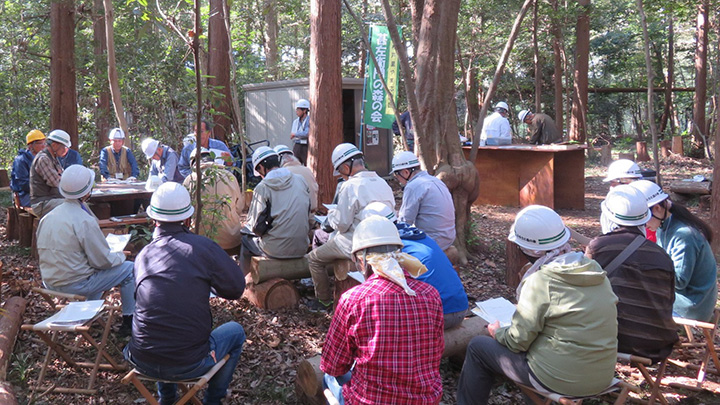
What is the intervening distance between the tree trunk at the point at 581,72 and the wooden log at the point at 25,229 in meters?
13.5

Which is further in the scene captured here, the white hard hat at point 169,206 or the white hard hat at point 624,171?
the white hard hat at point 624,171

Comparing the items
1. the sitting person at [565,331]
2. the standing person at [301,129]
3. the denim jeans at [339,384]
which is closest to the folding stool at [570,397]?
the sitting person at [565,331]

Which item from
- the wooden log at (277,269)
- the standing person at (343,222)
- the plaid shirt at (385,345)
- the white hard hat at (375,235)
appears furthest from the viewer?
the wooden log at (277,269)

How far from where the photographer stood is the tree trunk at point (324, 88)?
23.1 feet

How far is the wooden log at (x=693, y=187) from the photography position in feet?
35.5

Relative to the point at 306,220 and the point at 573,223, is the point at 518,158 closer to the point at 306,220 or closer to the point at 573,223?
the point at 573,223

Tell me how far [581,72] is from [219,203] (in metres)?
13.5

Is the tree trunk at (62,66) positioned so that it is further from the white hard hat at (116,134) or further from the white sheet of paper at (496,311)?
the white sheet of paper at (496,311)

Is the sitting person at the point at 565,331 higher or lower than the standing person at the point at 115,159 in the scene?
lower

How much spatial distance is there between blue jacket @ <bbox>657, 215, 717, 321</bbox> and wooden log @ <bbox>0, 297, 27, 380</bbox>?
194 inches

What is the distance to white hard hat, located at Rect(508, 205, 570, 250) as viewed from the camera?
3416mm

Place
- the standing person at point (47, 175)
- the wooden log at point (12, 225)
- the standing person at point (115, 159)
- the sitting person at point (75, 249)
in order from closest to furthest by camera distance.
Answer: the sitting person at point (75, 249) → the standing person at point (47, 175) → the wooden log at point (12, 225) → the standing person at point (115, 159)

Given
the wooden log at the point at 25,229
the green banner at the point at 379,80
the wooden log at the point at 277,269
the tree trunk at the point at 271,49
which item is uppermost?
the tree trunk at the point at 271,49

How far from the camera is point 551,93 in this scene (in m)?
23.0
